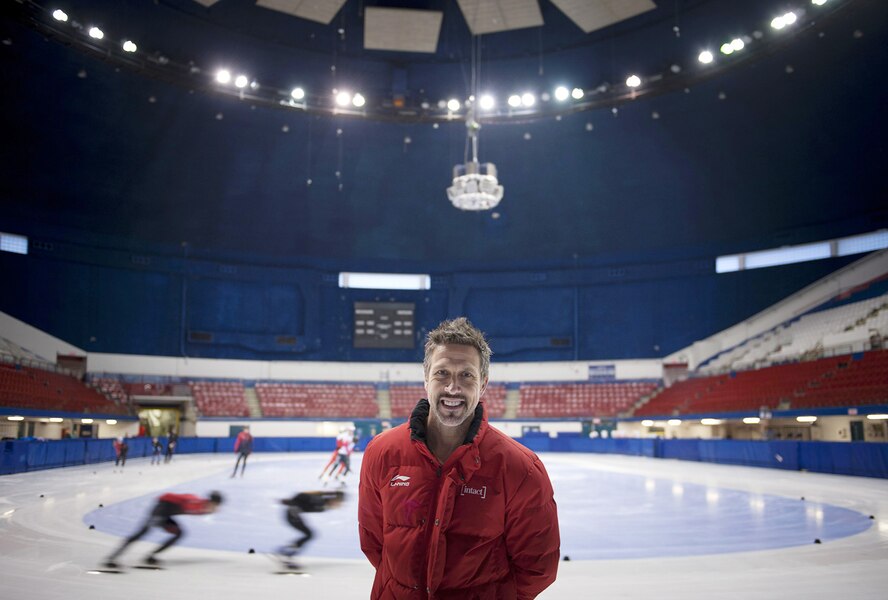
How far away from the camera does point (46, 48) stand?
30812 millimetres

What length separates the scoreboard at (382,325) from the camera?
153 feet

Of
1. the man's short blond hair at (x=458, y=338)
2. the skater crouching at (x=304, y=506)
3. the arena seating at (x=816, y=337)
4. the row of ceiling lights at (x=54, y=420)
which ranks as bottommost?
the skater crouching at (x=304, y=506)

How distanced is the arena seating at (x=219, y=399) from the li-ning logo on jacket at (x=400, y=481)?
139 ft

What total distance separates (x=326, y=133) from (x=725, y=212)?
23.9 meters

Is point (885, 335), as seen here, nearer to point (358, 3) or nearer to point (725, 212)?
point (725, 212)

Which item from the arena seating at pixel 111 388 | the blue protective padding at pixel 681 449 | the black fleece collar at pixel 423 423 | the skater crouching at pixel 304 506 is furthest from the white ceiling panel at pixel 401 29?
the black fleece collar at pixel 423 423

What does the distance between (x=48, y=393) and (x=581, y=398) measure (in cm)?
3097

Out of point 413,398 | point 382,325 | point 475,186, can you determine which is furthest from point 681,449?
point 382,325

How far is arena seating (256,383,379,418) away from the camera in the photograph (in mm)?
44375

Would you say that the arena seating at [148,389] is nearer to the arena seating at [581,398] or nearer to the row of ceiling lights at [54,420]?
the row of ceiling lights at [54,420]

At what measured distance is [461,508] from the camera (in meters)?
2.88

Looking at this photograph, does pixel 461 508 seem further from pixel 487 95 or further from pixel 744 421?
pixel 487 95

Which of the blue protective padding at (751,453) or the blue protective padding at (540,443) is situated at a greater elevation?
the blue protective padding at (751,453)

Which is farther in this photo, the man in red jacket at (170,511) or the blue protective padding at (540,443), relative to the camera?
the blue protective padding at (540,443)
